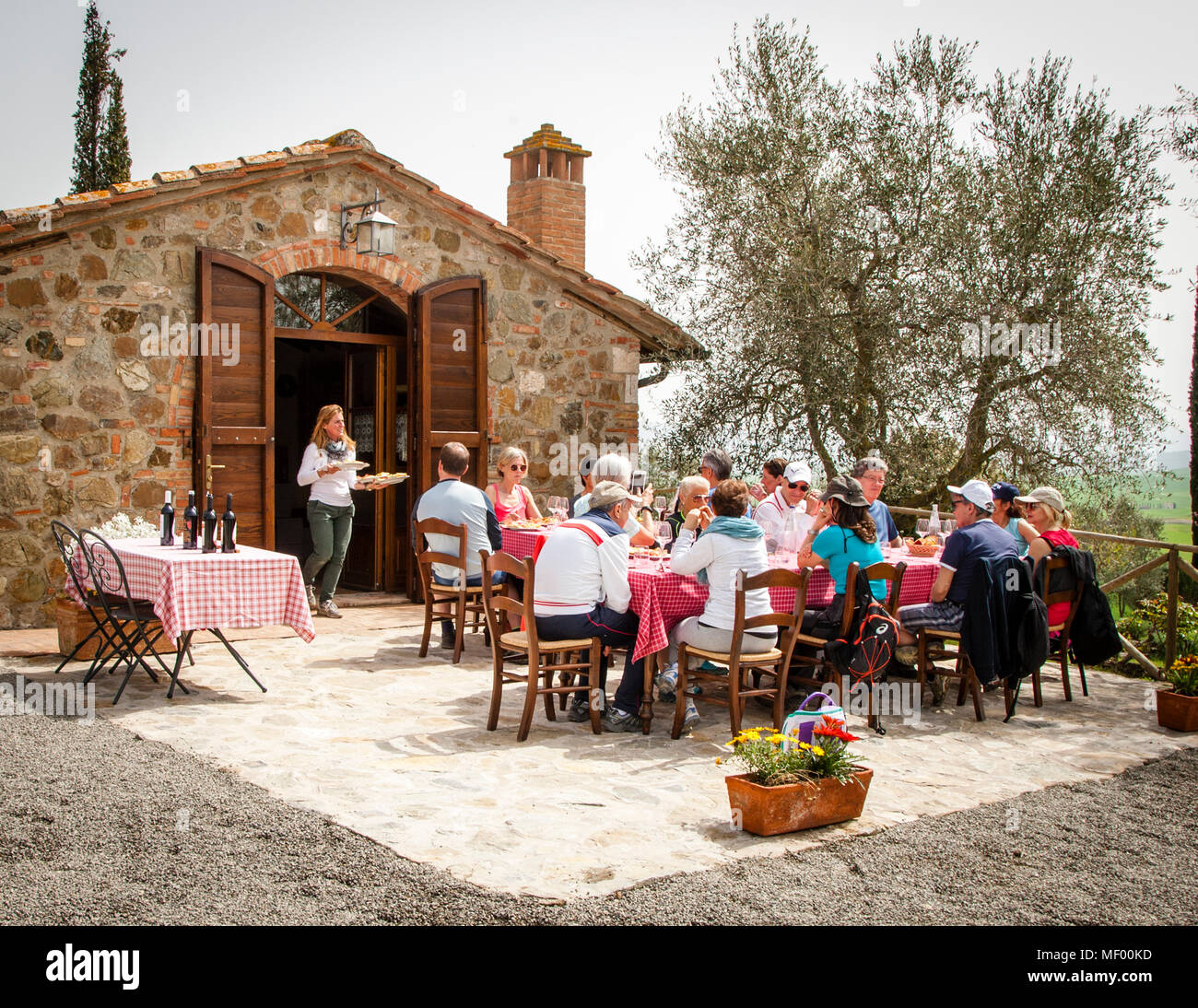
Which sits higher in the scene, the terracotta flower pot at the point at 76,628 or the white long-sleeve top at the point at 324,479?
the white long-sleeve top at the point at 324,479

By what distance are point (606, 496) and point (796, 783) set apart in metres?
1.99

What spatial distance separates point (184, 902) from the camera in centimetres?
350

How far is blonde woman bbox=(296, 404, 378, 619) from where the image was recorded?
8.95 meters

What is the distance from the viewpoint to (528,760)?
17.1ft

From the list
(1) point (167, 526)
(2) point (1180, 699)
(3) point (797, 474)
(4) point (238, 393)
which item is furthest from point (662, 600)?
(4) point (238, 393)

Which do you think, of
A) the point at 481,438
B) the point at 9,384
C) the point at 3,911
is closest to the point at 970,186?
the point at 481,438

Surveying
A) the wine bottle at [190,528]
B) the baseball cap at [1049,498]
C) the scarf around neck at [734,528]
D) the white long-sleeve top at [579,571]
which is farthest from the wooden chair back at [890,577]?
the wine bottle at [190,528]

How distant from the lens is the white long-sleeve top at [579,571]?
566 cm

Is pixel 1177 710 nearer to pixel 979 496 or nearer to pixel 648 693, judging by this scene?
pixel 979 496

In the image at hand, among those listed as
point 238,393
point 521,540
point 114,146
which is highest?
point 114,146

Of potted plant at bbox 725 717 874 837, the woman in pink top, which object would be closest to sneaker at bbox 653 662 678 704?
potted plant at bbox 725 717 874 837

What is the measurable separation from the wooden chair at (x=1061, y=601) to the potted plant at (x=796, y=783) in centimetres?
255

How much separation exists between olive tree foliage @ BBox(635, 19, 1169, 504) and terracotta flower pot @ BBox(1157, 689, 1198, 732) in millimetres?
5151

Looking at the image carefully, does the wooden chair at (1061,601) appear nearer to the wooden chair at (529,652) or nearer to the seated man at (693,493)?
the seated man at (693,493)
